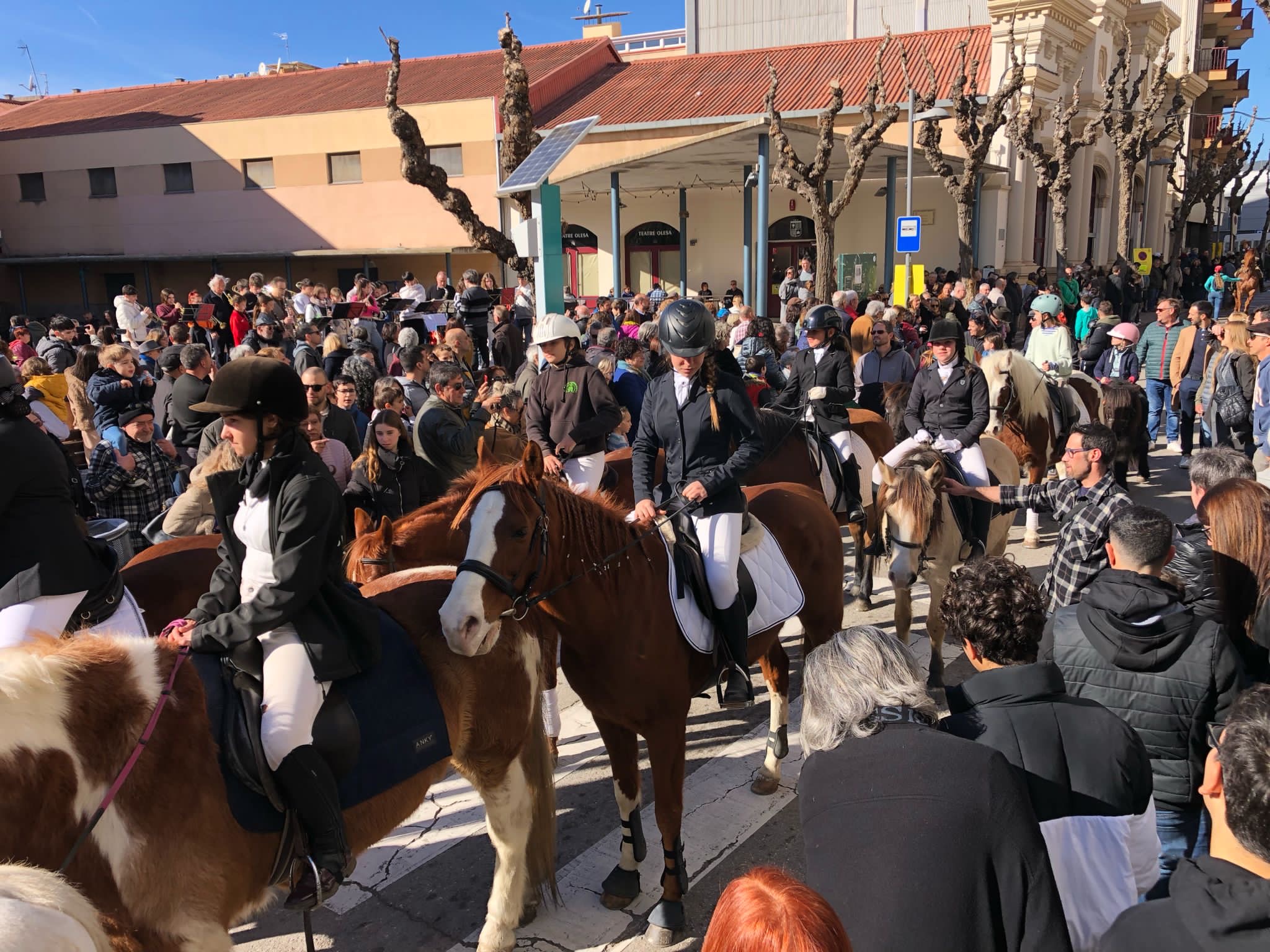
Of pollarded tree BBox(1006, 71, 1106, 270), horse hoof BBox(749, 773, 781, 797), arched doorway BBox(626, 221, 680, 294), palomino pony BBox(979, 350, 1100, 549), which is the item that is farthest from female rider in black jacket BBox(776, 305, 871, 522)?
arched doorway BBox(626, 221, 680, 294)

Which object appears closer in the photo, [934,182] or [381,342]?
[381,342]

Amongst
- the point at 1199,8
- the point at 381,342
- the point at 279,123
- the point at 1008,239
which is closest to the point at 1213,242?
the point at 1199,8

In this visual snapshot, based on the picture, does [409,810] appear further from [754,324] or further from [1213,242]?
[1213,242]

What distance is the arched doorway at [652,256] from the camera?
32719 mm

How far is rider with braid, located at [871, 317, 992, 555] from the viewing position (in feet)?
24.7

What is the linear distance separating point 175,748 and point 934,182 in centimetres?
3010

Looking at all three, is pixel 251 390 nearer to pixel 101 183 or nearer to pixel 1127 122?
pixel 1127 122

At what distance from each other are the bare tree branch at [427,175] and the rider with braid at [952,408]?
9322 mm

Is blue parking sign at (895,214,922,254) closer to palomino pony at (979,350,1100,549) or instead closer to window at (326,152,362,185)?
palomino pony at (979,350,1100,549)

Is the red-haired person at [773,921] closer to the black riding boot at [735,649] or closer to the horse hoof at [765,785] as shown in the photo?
the black riding boot at [735,649]

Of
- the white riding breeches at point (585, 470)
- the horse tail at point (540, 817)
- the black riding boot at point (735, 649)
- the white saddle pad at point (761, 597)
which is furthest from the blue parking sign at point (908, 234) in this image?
the horse tail at point (540, 817)

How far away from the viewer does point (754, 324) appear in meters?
11.7

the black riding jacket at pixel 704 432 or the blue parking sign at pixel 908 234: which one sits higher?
the blue parking sign at pixel 908 234

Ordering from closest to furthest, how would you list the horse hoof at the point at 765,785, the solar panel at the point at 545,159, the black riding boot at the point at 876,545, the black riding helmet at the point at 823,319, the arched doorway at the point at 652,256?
the horse hoof at the point at 765,785 < the black riding boot at the point at 876,545 < the solar panel at the point at 545,159 < the black riding helmet at the point at 823,319 < the arched doorway at the point at 652,256
